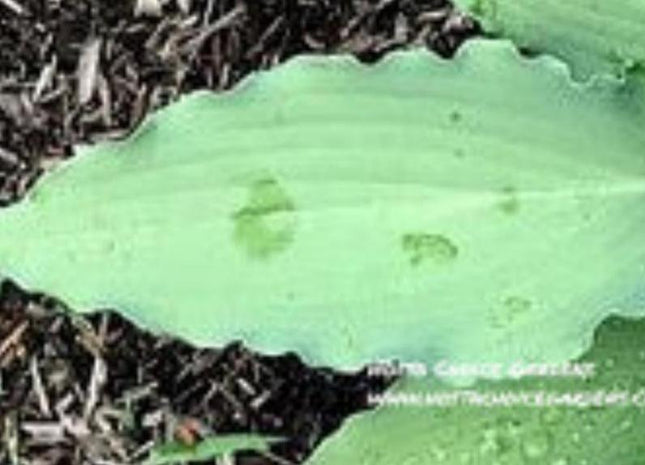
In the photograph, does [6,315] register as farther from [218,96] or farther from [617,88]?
[617,88]

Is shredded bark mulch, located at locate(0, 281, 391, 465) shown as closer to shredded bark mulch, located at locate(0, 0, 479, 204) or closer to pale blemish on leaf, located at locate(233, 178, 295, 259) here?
shredded bark mulch, located at locate(0, 0, 479, 204)

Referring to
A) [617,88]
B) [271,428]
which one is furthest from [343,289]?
[271,428]

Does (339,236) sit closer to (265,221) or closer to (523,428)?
(265,221)

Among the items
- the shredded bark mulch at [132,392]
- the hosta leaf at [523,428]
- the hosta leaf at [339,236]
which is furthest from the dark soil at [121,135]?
the hosta leaf at [339,236]

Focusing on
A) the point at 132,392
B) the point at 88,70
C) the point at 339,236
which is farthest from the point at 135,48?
the point at 339,236

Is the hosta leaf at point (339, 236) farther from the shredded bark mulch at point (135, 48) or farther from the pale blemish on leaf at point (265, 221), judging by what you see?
the shredded bark mulch at point (135, 48)

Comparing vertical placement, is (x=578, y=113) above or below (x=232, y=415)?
above
